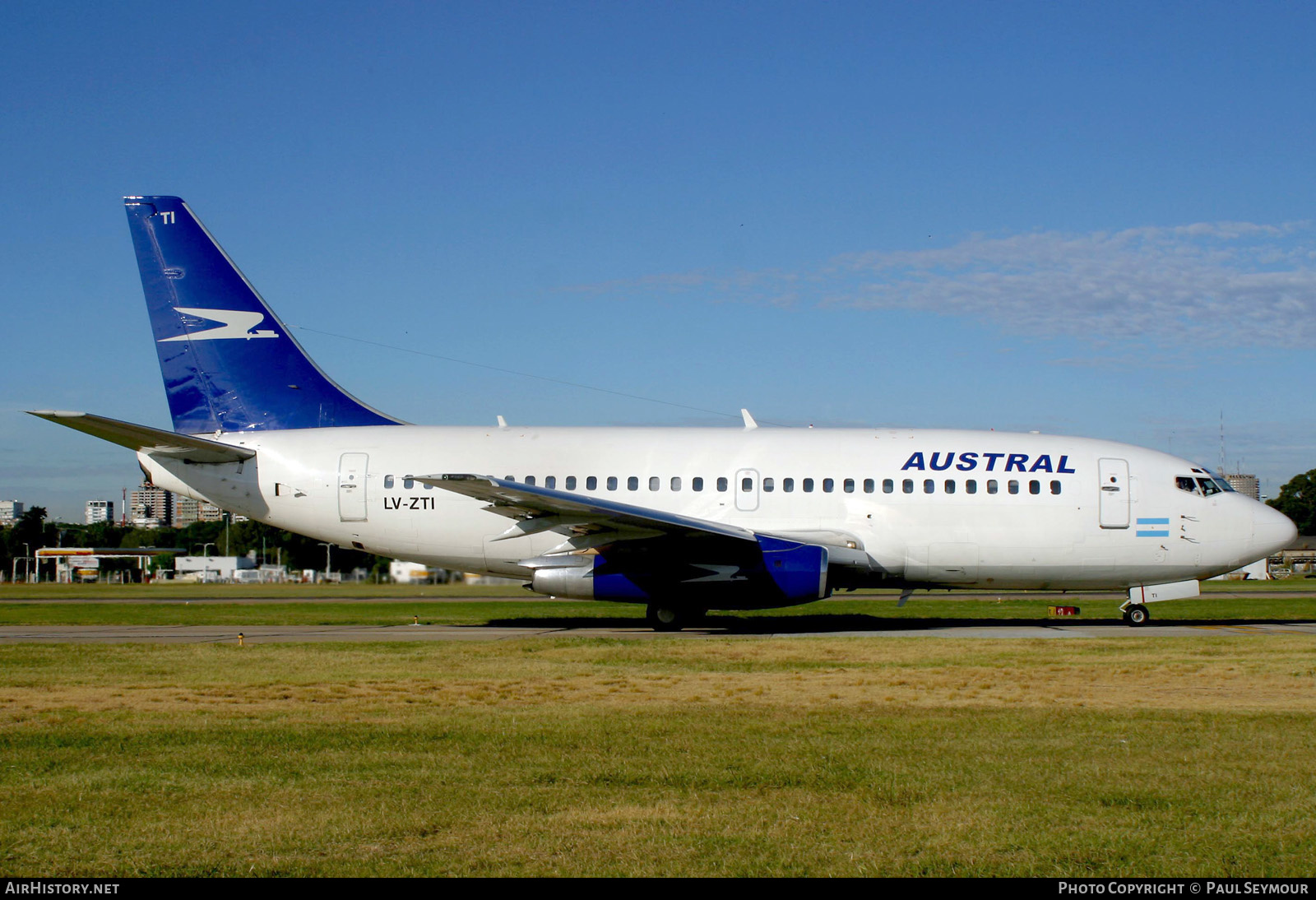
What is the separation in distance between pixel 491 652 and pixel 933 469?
9883mm

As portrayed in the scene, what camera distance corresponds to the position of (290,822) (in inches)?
249

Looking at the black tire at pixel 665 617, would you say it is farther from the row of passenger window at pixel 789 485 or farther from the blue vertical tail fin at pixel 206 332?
the blue vertical tail fin at pixel 206 332

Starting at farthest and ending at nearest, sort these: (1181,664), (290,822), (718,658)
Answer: (718,658), (1181,664), (290,822)

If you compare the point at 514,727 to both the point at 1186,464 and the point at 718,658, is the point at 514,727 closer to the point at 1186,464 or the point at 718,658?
the point at 718,658

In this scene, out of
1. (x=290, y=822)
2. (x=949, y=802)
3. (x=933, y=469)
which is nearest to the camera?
(x=290, y=822)

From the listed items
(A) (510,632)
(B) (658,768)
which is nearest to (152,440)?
(A) (510,632)

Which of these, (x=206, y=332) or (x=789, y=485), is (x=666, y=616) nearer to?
(x=789, y=485)

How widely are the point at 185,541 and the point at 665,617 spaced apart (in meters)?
129

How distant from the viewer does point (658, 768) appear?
791 centimetres

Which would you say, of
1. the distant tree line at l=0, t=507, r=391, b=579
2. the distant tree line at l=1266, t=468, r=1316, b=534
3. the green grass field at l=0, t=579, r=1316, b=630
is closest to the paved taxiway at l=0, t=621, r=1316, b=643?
the green grass field at l=0, t=579, r=1316, b=630

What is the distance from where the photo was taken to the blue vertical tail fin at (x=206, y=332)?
22.2m

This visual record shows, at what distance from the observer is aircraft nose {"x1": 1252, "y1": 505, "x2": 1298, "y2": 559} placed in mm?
20891

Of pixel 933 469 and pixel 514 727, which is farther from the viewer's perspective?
pixel 933 469

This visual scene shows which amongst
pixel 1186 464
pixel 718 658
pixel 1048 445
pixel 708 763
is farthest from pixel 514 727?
pixel 1186 464
